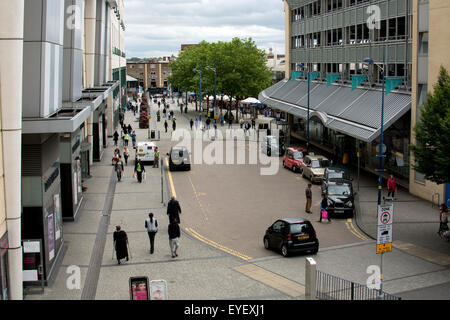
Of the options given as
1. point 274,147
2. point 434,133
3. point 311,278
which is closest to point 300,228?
point 434,133

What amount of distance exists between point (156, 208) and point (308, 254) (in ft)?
32.3

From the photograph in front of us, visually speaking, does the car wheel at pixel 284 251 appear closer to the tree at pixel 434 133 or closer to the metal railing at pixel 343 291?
the metal railing at pixel 343 291

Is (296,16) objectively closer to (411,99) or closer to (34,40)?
(411,99)

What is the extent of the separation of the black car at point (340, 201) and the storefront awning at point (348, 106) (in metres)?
5.11

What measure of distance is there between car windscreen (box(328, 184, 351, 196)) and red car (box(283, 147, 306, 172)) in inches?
439

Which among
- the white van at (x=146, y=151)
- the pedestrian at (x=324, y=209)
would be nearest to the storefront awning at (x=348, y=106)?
the pedestrian at (x=324, y=209)

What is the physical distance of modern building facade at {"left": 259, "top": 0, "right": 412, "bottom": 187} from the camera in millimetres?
33312

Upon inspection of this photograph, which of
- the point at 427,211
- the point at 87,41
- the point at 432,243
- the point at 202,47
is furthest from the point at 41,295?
the point at 202,47

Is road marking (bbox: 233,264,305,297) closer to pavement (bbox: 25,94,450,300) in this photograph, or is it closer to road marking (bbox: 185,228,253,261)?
pavement (bbox: 25,94,450,300)

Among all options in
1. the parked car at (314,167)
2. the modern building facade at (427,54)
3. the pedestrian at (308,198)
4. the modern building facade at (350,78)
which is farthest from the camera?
the parked car at (314,167)

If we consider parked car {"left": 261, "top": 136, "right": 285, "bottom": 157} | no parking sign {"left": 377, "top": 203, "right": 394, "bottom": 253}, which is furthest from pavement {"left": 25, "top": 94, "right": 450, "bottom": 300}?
parked car {"left": 261, "top": 136, "right": 285, "bottom": 157}

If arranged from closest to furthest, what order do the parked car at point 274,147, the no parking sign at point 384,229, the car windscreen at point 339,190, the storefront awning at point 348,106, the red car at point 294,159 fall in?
1. the no parking sign at point 384,229
2. the car windscreen at point 339,190
3. the storefront awning at point 348,106
4. the red car at point 294,159
5. the parked car at point 274,147

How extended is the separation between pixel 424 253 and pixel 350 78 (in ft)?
81.5

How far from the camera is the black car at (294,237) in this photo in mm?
19750
